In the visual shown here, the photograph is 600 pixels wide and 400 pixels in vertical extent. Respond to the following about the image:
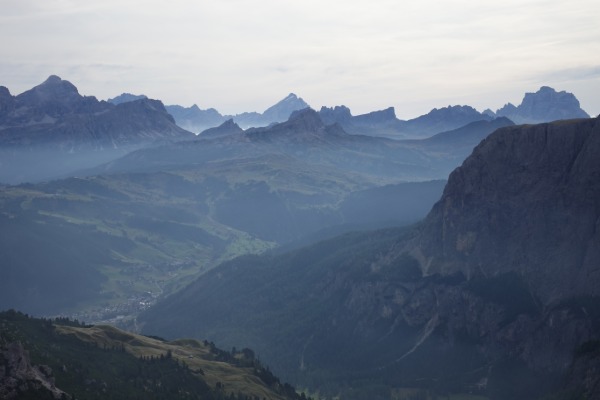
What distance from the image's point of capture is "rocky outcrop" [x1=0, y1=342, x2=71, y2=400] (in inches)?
6206

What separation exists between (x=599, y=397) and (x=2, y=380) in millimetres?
156072

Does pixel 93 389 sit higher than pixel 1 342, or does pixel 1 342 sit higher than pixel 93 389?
pixel 1 342

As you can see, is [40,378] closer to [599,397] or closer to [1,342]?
[1,342]

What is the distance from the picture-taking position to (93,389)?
192 metres

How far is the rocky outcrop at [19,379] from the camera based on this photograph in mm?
157625

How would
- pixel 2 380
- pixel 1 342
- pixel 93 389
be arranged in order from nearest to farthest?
pixel 2 380, pixel 1 342, pixel 93 389

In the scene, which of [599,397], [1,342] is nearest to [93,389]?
[1,342]

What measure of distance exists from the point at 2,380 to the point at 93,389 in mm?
37879

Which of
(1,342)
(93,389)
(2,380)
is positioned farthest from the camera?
(93,389)

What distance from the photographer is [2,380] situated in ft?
516

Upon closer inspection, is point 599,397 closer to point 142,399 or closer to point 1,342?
point 142,399

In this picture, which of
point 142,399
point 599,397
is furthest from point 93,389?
point 599,397

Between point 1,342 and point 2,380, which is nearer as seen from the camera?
point 2,380

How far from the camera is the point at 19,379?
161250mm
